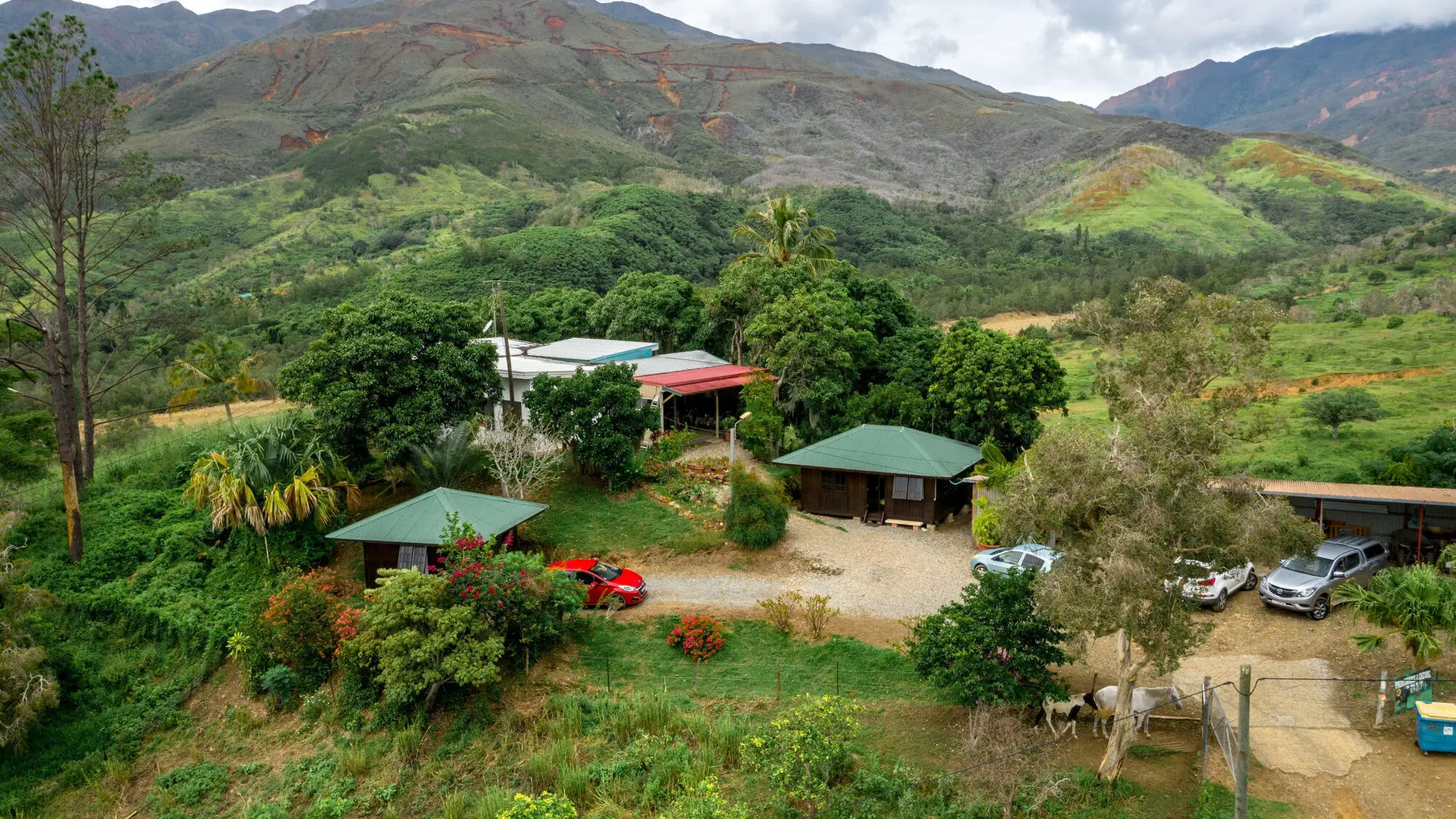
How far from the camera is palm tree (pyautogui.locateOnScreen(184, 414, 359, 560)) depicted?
19.4 metres

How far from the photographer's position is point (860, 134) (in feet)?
561

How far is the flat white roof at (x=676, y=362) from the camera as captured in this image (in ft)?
99.2

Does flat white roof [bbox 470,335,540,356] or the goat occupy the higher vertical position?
flat white roof [bbox 470,335,540,356]

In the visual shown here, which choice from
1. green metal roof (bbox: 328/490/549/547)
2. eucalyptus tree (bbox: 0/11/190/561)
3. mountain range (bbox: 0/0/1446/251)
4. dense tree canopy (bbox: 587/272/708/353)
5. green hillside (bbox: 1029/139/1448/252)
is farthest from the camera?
mountain range (bbox: 0/0/1446/251)

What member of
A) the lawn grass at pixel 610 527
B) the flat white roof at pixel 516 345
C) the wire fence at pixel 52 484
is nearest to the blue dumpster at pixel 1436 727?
the lawn grass at pixel 610 527

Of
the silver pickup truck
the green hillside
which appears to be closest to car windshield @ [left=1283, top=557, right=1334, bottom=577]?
the silver pickup truck

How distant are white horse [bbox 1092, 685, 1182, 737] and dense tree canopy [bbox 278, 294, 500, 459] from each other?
1658 cm

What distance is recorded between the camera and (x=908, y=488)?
902 inches

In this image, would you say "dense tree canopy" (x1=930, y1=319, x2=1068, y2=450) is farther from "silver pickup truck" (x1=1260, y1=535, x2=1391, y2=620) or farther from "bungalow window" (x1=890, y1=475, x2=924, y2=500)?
"silver pickup truck" (x1=1260, y1=535, x2=1391, y2=620)

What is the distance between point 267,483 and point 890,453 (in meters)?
15.7

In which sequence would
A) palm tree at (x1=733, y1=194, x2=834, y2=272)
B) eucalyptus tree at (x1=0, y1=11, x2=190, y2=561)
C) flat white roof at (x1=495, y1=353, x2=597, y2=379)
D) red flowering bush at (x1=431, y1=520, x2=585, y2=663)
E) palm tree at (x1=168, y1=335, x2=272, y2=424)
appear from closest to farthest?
red flowering bush at (x1=431, y1=520, x2=585, y2=663), eucalyptus tree at (x1=0, y1=11, x2=190, y2=561), flat white roof at (x1=495, y1=353, x2=597, y2=379), palm tree at (x1=168, y1=335, x2=272, y2=424), palm tree at (x1=733, y1=194, x2=834, y2=272)

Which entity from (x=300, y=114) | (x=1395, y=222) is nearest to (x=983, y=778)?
(x=1395, y=222)

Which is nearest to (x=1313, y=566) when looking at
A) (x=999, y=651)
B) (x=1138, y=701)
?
(x=1138, y=701)

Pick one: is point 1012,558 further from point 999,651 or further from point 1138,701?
point 999,651
